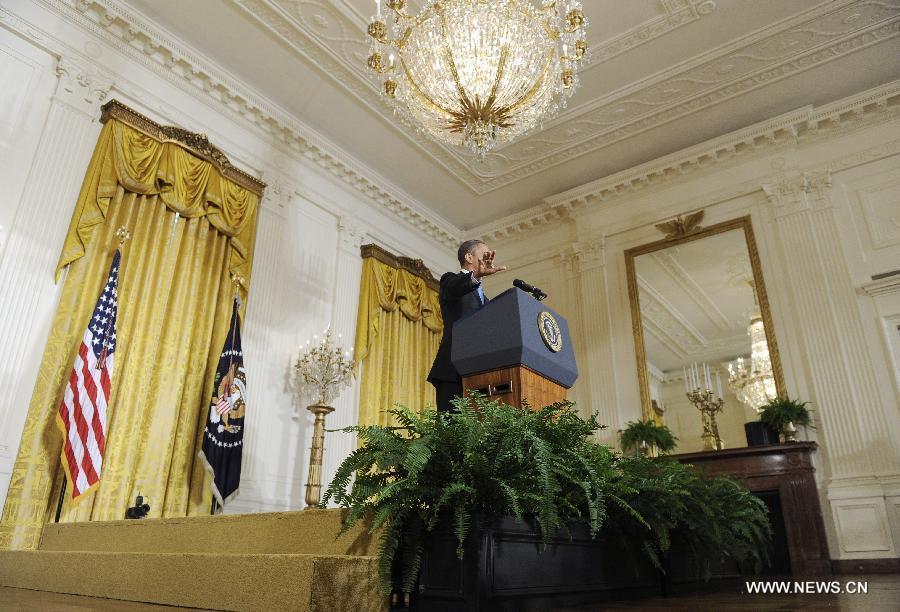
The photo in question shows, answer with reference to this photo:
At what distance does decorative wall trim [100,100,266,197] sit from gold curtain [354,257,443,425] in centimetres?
180

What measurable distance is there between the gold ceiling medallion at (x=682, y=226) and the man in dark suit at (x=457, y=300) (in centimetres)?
478

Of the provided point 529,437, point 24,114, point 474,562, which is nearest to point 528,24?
point 529,437

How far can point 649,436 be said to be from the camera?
6.39 metres

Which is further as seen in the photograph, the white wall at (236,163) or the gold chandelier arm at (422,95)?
the white wall at (236,163)

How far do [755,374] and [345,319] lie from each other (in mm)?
4334

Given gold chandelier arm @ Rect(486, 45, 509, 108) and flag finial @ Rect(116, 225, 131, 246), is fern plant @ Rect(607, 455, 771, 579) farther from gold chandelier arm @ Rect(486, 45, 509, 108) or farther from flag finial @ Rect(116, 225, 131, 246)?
flag finial @ Rect(116, 225, 131, 246)

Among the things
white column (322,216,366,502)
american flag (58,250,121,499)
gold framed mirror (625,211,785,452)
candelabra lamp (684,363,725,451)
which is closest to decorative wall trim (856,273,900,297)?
gold framed mirror (625,211,785,452)

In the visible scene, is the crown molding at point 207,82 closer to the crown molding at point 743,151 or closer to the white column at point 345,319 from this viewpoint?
the white column at point 345,319

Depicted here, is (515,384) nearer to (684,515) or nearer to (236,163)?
(684,515)

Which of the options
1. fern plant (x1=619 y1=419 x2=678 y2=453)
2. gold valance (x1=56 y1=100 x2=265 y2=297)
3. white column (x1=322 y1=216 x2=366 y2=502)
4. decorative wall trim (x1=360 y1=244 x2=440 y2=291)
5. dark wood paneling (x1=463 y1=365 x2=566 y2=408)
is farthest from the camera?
decorative wall trim (x1=360 y1=244 x2=440 y2=291)

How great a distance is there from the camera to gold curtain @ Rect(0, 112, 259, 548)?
4051 mm

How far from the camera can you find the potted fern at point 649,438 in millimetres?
6336

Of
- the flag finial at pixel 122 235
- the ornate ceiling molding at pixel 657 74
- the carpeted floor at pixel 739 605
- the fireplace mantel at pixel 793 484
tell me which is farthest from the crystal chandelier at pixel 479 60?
the fireplace mantel at pixel 793 484

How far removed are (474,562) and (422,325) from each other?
6.18 m
